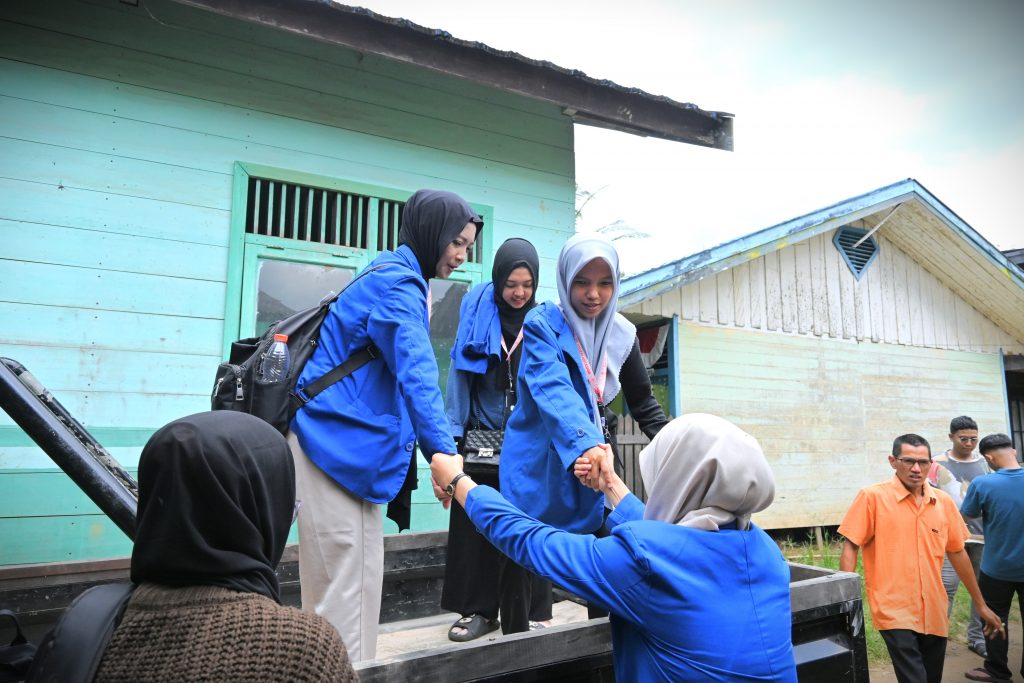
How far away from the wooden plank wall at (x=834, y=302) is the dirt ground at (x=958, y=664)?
4.01 metres

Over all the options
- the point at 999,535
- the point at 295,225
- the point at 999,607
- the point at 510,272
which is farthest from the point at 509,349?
the point at 999,607

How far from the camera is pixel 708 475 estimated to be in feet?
5.11

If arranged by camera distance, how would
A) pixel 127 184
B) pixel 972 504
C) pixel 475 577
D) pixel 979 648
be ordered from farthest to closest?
pixel 979 648 < pixel 972 504 < pixel 127 184 < pixel 475 577

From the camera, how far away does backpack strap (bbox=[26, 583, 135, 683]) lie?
3.23ft

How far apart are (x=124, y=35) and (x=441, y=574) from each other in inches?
148

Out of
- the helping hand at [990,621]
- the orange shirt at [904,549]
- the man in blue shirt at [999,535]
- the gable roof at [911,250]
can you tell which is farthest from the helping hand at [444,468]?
the gable roof at [911,250]

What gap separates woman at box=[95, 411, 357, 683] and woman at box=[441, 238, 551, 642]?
2.07 metres

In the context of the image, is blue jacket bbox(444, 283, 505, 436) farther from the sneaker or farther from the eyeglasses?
the sneaker

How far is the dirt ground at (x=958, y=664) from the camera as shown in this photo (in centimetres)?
461

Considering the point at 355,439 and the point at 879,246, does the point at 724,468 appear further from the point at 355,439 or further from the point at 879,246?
the point at 879,246

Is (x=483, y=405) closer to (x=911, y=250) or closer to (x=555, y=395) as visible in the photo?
(x=555, y=395)

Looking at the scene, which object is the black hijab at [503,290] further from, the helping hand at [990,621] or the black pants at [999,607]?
the black pants at [999,607]

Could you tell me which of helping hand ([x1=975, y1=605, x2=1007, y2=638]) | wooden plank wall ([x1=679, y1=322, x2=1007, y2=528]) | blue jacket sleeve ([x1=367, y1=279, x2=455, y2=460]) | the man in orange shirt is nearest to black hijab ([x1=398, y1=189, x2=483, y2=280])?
blue jacket sleeve ([x1=367, y1=279, x2=455, y2=460])

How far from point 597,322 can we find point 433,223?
746mm
